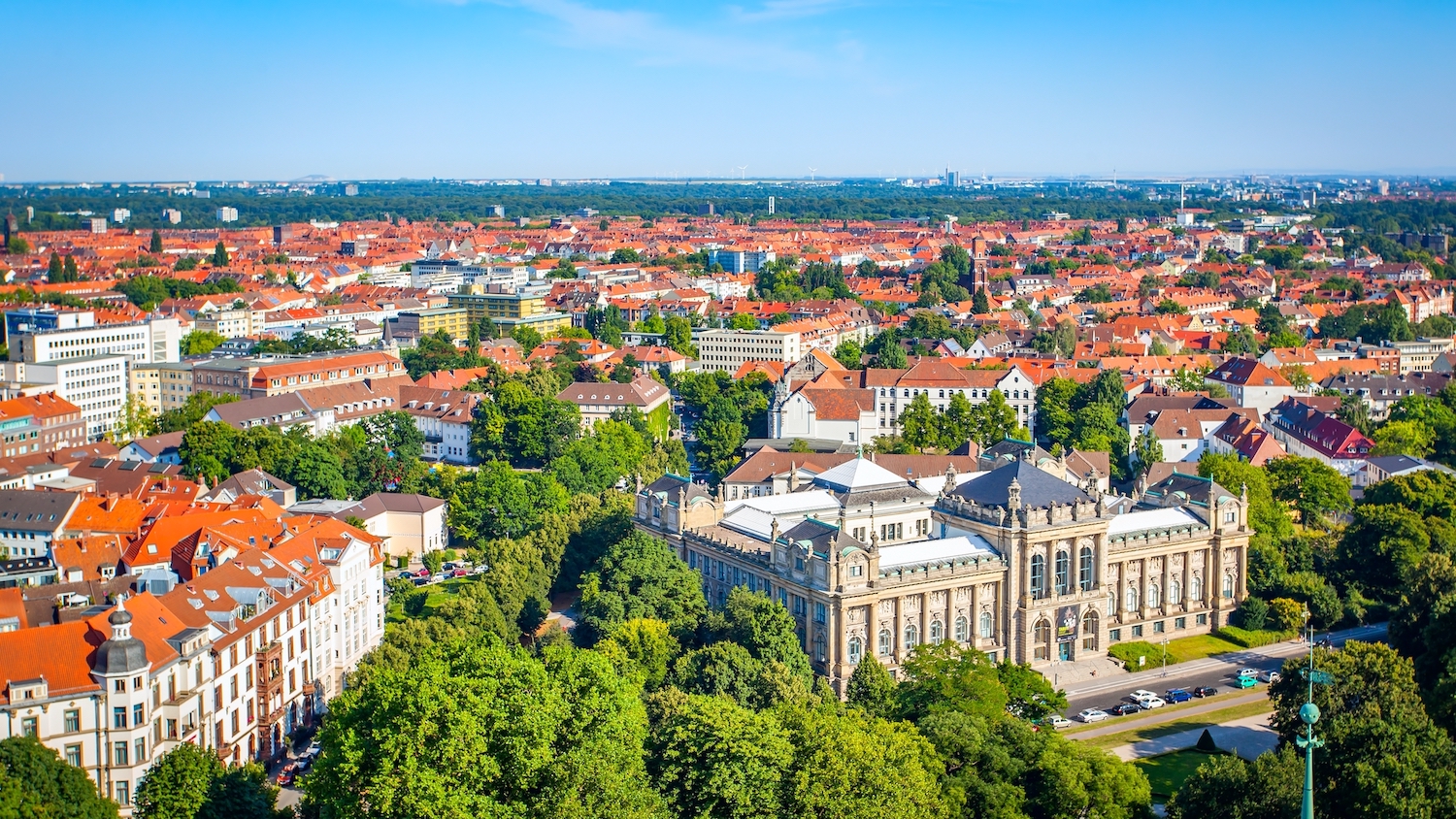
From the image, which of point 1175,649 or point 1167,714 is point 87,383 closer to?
point 1175,649

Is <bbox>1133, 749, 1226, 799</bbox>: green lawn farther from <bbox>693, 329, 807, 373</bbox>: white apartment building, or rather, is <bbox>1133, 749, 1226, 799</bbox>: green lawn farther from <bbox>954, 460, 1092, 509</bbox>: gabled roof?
<bbox>693, 329, 807, 373</bbox>: white apartment building

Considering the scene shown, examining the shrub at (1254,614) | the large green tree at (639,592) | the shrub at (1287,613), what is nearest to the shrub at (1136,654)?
the shrub at (1254,614)

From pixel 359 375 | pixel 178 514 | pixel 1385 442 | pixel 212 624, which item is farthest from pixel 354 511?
pixel 1385 442

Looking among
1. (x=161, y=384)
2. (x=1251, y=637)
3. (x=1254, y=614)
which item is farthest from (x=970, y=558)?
(x=161, y=384)

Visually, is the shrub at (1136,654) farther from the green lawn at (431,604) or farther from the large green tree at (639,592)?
the green lawn at (431,604)

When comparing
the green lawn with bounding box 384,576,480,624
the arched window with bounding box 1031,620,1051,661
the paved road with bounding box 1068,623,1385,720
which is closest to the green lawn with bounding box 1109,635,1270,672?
the paved road with bounding box 1068,623,1385,720
